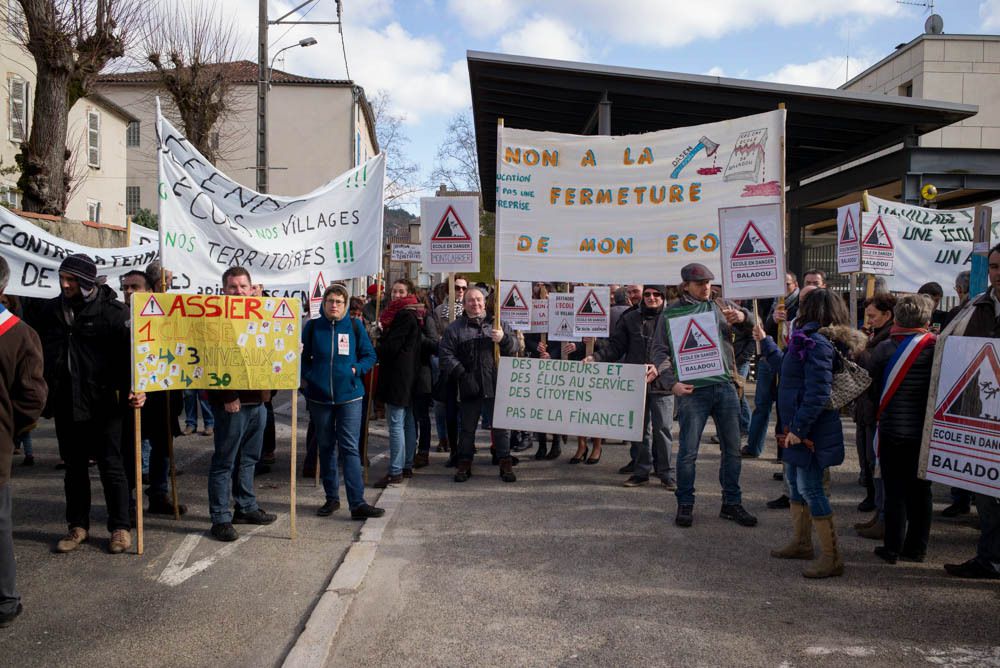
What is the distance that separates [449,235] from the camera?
844 centimetres

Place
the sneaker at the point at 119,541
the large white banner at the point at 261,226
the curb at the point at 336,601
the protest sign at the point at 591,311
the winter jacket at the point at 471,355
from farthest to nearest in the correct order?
the protest sign at the point at 591,311 < the winter jacket at the point at 471,355 < the large white banner at the point at 261,226 < the sneaker at the point at 119,541 < the curb at the point at 336,601

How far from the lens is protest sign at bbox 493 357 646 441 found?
773cm

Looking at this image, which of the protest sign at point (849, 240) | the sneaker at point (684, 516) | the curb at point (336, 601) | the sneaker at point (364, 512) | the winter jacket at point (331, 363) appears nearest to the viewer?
the curb at point (336, 601)

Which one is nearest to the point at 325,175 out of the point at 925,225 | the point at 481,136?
the point at 481,136

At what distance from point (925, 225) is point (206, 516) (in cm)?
1017

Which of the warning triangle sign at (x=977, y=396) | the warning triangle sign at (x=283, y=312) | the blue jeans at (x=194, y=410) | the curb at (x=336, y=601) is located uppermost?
the warning triangle sign at (x=283, y=312)

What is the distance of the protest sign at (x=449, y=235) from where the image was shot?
8414 mm

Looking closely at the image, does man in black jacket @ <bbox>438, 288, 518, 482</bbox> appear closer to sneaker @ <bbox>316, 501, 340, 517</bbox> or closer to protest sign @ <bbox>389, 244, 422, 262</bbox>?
sneaker @ <bbox>316, 501, 340, 517</bbox>

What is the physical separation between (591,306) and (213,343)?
14.5 ft

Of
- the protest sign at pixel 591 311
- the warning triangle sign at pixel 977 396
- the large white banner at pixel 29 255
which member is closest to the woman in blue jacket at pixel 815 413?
the warning triangle sign at pixel 977 396

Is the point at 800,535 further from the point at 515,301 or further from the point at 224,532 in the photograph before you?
the point at 515,301

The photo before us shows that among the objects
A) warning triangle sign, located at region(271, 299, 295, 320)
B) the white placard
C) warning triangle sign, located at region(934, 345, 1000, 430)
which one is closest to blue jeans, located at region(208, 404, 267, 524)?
warning triangle sign, located at region(271, 299, 295, 320)

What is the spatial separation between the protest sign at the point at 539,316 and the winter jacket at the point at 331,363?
150 inches

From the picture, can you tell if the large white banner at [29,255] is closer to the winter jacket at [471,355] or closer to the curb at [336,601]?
the winter jacket at [471,355]
